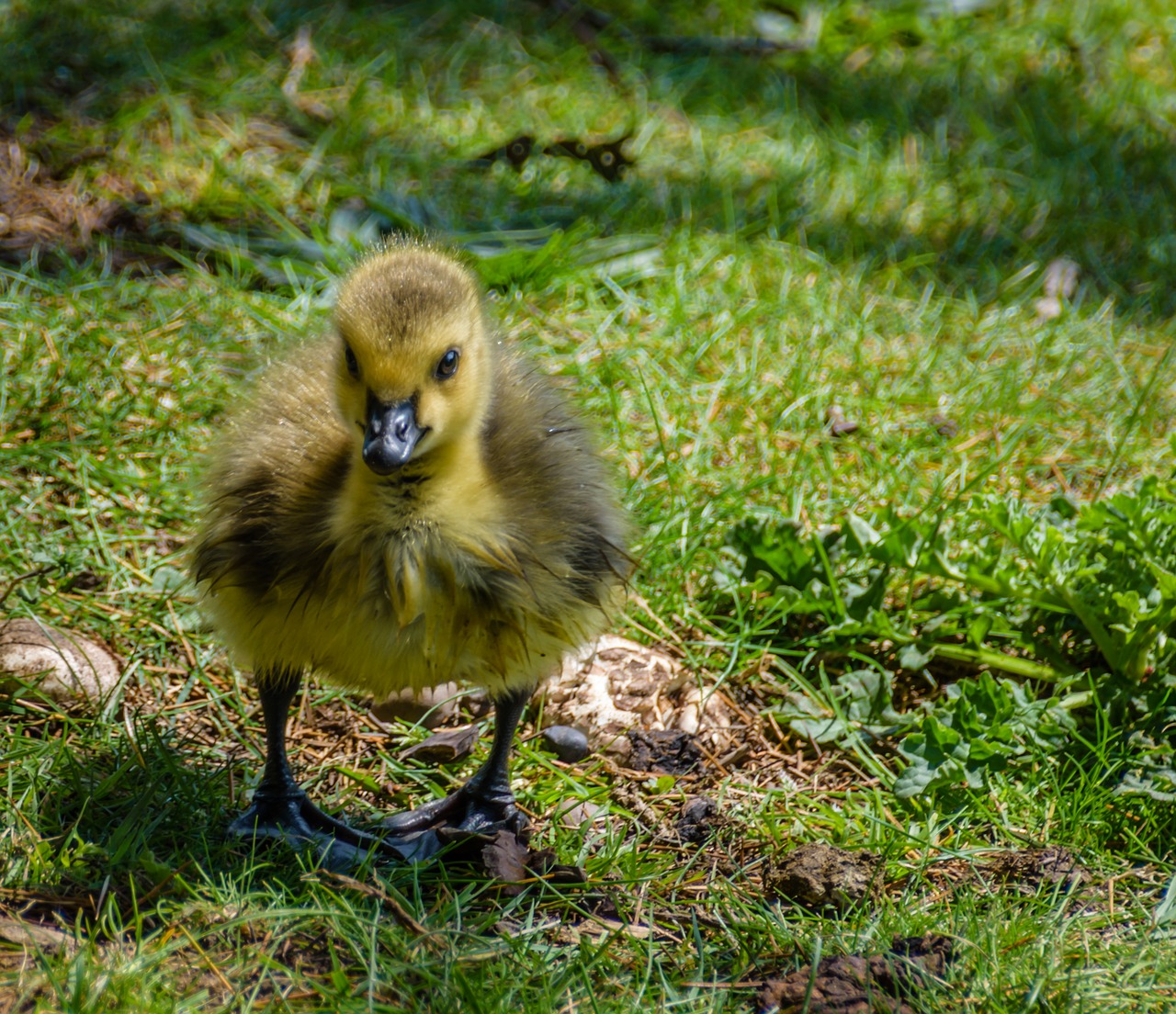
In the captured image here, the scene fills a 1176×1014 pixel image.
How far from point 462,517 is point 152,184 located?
98.0 inches

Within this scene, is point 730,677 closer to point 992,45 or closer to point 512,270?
point 512,270

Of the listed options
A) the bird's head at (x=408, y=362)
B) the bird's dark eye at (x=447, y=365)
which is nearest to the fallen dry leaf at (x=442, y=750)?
the bird's head at (x=408, y=362)

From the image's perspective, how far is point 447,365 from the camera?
6.98 feet

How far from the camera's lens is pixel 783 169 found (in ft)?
15.3

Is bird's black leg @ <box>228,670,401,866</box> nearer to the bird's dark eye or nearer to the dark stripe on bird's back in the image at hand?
the dark stripe on bird's back

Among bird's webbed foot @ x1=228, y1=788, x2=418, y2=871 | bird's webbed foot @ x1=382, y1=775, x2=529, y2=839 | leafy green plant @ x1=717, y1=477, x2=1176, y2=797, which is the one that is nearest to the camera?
bird's webbed foot @ x1=228, y1=788, x2=418, y2=871

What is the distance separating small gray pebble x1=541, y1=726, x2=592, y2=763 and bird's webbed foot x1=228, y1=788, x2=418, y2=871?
0.45 m

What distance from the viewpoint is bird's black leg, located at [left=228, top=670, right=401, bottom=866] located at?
233 centimetres

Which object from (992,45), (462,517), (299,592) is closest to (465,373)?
(462,517)

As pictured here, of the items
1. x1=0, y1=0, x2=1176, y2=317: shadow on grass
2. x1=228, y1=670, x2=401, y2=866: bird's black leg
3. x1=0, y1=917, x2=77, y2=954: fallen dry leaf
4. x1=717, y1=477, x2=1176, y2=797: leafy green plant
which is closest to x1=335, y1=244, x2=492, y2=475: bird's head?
x1=228, y1=670, x2=401, y2=866: bird's black leg

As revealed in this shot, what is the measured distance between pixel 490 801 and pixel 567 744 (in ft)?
0.93

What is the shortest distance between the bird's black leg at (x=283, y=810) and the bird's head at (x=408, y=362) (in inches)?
21.4

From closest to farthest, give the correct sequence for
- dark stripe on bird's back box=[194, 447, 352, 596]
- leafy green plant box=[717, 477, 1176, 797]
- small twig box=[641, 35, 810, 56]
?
dark stripe on bird's back box=[194, 447, 352, 596]
leafy green plant box=[717, 477, 1176, 797]
small twig box=[641, 35, 810, 56]

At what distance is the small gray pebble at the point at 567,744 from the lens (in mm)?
2697
